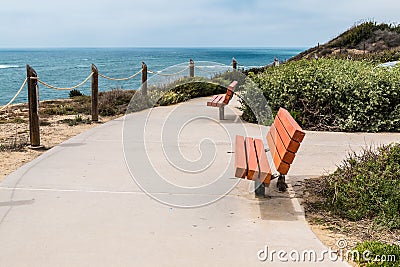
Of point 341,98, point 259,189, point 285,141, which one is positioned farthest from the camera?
point 341,98

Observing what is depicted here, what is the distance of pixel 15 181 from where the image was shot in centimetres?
536

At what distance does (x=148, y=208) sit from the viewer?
457 cm

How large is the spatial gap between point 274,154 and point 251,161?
0.48 metres

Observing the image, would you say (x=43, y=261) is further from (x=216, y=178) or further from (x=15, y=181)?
(x=216, y=178)

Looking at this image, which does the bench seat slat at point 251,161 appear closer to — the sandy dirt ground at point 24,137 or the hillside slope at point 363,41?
the sandy dirt ground at point 24,137

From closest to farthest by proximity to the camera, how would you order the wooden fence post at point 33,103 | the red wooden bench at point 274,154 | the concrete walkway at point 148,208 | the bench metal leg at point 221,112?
the concrete walkway at point 148,208
the red wooden bench at point 274,154
the wooden fence post at point 33,103
the bench metal leg at point 221,112

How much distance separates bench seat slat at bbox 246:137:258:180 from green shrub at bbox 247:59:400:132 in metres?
3.76

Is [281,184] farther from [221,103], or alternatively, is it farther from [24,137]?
[24,137]

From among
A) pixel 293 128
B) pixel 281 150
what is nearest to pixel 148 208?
pixel 281 150

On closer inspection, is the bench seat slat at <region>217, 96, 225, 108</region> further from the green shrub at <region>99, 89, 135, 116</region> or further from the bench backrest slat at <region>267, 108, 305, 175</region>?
the bench backrest slat at <region>267, 108, 305, 175</region>

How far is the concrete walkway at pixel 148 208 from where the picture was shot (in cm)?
357

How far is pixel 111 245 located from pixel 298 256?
5.15 ft

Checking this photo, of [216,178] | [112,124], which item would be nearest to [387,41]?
[112,124]

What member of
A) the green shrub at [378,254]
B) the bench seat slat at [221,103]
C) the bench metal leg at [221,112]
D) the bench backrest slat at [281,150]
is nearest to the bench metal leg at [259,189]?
the bench backrest slat at [281,150]
